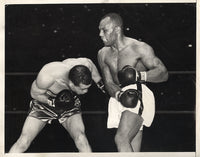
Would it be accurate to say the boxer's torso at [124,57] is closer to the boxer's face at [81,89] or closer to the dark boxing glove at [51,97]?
the boxer's face at [81,89]

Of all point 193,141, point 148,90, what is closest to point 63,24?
point 148,90

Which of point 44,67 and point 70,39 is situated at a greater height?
point 70,39

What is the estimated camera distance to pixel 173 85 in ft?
4.55

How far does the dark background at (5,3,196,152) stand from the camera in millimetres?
1384

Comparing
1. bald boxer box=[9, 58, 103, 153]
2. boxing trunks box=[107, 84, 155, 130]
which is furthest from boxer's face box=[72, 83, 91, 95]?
boxing trunks box=[107, 84, 155, 130]

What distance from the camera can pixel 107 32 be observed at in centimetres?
140

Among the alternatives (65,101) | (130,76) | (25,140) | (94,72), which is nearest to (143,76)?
(130,76)

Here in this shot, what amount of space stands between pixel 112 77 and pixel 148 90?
14 cm

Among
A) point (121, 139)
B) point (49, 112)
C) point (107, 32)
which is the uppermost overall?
point (107, 32)

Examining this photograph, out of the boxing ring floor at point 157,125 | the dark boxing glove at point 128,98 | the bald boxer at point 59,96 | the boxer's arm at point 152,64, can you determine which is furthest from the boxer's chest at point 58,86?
the boxer's arm at point 152,64

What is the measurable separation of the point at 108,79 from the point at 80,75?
0.35ft

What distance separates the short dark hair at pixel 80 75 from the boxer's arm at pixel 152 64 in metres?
0.21

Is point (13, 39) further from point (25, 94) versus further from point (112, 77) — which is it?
point (112, 77)

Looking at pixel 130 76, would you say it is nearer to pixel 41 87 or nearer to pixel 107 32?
pixel 107 32
